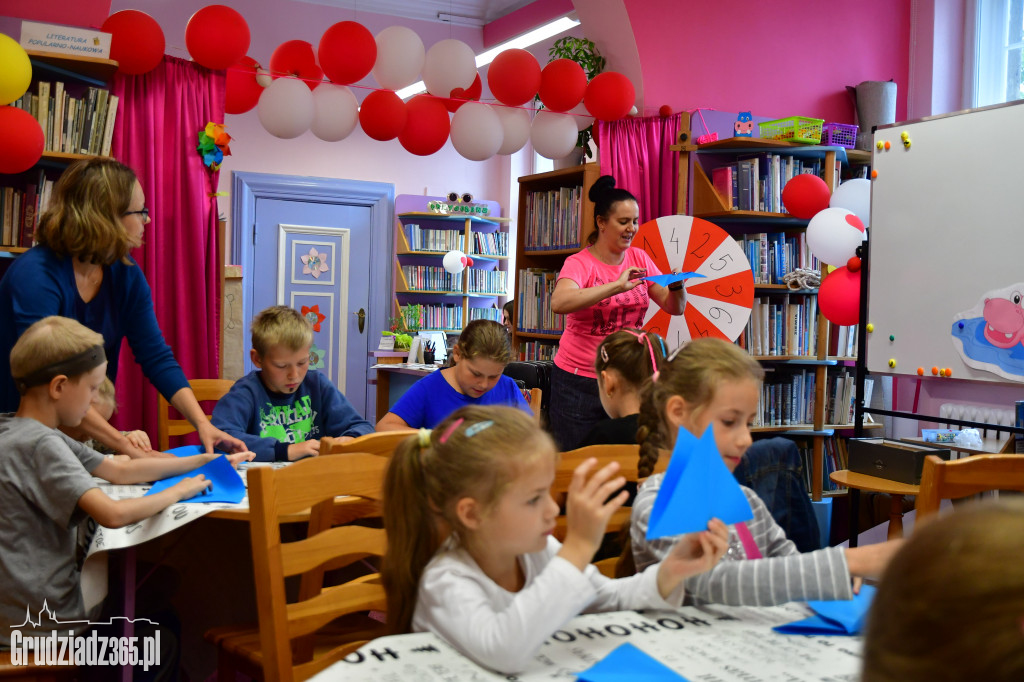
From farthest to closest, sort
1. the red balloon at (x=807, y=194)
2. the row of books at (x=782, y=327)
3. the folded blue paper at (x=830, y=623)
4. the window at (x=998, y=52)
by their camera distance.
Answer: the window at (x=998, y=52) → the row of books at (x=782, y=327) → the red balloon at (x=807, y=194) → the folded blue paper at (x=830, y=623)

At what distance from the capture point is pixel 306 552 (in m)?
1.48

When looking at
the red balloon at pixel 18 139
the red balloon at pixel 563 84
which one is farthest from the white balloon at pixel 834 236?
the red balloon at pixel 18 139

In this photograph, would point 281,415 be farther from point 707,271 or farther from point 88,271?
point 707,271

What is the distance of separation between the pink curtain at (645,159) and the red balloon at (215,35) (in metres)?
2.07

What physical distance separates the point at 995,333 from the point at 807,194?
1.49 meters

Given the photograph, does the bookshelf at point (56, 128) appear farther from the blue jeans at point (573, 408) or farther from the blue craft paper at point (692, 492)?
the blue craft paper at point (692, 492)

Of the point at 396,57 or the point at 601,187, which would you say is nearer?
the point at 601,187

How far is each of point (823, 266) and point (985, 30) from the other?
1.98 metres

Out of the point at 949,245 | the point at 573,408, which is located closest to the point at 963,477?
the point at 573,408

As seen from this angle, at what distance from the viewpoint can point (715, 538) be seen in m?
1.22

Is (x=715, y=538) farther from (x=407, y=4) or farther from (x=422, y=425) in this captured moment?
(x=407, y=4)

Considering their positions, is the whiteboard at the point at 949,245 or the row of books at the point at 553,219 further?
the row of books at the point at 553,219

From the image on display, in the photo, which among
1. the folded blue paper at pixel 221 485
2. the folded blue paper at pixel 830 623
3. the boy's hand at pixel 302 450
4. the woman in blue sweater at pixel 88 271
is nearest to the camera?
the folded blue paper at pixel 830 623

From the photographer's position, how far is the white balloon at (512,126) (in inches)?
203
